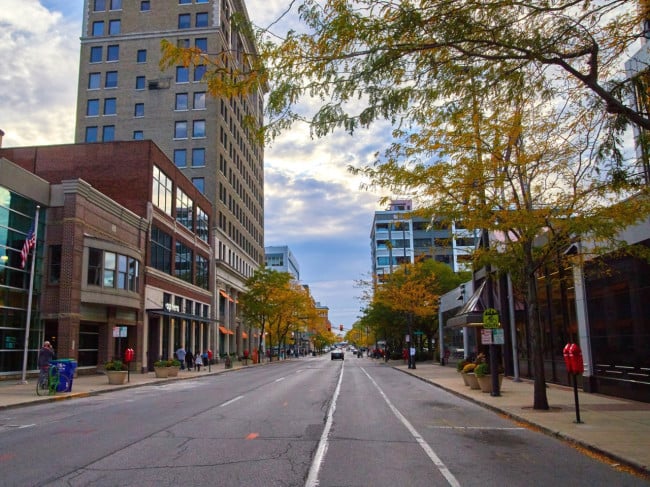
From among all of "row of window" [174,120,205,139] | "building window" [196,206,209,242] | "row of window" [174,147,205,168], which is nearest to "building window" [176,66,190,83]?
"row of window" [174,120,205,139]

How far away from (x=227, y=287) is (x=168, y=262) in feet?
68.6

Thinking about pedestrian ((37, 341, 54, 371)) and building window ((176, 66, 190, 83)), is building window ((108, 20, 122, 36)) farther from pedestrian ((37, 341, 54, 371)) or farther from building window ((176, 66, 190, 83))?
pedestrian ((37, 341, 54, 371))

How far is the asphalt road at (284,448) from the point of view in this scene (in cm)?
750

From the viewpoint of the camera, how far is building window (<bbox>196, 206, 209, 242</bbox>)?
5458 centimetres

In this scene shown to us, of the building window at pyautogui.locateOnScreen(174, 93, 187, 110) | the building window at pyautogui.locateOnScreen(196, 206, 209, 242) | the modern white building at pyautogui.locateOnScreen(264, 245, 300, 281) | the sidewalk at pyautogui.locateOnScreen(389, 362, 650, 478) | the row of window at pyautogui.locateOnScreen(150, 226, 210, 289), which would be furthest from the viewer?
the modern white building at pyautogui.locateOnScreen(264, 245, 300, 281)

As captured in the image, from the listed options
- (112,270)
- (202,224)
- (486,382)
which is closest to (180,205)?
(202,224)

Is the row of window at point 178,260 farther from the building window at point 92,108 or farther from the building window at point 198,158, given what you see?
the building window at point 92,108

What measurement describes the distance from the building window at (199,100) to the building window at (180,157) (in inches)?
195

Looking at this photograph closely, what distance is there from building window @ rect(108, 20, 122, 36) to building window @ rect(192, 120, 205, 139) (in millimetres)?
14629

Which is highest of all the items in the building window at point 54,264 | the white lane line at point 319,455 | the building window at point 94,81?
the building window at point 94,81

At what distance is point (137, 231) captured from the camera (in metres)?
38.7

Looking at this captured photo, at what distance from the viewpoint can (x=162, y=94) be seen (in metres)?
63.3

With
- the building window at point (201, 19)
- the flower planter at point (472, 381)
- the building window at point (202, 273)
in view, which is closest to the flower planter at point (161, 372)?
the flower planter at point (472, 381)

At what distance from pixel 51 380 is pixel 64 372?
73 centimetres
